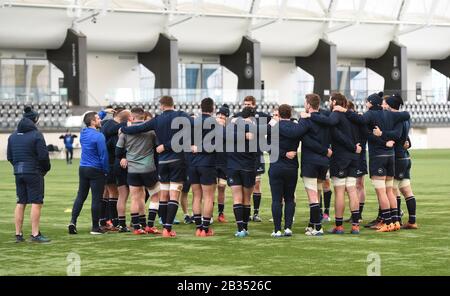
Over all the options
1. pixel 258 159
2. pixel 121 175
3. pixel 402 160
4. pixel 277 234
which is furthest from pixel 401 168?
pixel 121 175

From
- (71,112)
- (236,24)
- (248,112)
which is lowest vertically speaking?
(248,112)

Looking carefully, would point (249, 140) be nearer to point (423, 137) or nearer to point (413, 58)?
point (423, 137)

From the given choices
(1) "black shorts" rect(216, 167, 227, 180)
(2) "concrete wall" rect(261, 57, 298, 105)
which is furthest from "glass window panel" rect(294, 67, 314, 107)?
(1) "black shorts" rect(216, 167, 227, 180)

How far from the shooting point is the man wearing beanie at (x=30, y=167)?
1371cm

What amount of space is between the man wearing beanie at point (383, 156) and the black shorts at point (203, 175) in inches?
93.9

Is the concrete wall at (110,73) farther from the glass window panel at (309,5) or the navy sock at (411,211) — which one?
the navy sock at (411,211)

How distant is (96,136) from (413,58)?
5733 cm

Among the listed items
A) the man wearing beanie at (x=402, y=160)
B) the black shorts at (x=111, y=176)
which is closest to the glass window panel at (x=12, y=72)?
the black shorts at (x=111, y=176)

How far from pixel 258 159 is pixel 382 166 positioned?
1912mm

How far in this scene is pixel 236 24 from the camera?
58.9 m

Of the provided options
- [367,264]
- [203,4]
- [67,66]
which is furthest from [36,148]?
[203,4]

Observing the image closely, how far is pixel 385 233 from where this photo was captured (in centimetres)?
1452

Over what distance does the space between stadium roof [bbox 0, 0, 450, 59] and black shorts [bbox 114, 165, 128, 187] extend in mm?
36090

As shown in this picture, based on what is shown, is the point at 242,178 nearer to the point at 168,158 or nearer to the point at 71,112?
the point at 168,158
